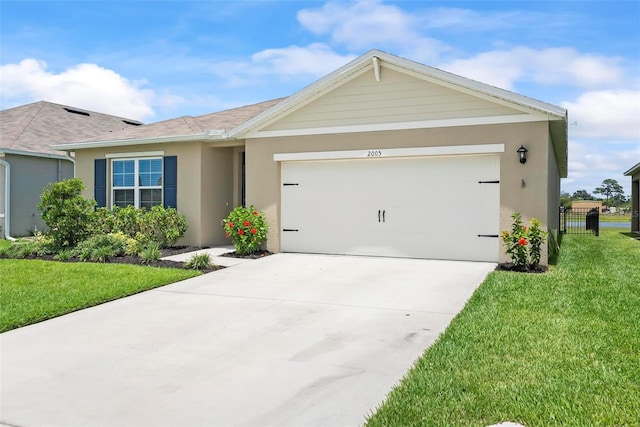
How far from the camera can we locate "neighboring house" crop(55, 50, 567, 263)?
9.49 meters

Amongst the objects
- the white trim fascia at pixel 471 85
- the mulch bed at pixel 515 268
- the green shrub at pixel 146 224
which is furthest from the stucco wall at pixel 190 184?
the mulch bed at pixel 515 268

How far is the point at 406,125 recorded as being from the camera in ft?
33.7

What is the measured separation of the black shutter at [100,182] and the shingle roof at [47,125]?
3.32 meters

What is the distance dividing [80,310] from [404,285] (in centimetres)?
468

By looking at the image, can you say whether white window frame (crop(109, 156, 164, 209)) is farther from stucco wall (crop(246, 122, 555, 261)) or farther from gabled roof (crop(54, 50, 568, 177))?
stucco wall (crop(246, 122, 555, 261))

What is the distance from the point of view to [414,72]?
10094 mm

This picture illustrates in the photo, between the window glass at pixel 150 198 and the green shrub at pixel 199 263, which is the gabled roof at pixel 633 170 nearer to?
the green shrub at pixel 199 263

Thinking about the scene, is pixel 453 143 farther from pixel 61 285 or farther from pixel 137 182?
pixel 137 182

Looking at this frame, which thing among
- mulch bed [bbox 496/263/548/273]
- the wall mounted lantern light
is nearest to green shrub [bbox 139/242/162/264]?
mulch bed [bbox 496/263/548/273]

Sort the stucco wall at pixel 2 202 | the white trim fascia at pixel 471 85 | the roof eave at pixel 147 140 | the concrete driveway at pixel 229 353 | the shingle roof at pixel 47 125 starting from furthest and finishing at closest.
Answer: the shingle roof at pixel 47 125 → the stucco wall at pixel 2 202 → the roof eave at pixel 147 140 → the white trim fascia at pixel 471 85 → the concrete driveway at pixel 229 353

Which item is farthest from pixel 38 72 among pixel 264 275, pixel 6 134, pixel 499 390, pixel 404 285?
pixel 499 390

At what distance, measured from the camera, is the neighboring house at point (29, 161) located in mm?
15250

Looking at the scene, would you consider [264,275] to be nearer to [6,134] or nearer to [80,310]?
[80,310]

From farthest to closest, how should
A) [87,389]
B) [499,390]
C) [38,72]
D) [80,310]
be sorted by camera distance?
[38,72] < [80,310] < [87,389] < [499,390]
